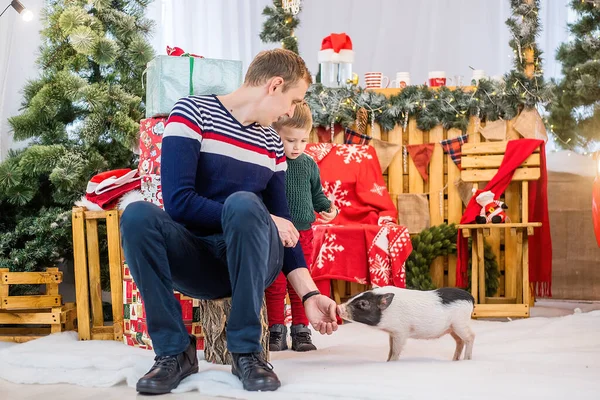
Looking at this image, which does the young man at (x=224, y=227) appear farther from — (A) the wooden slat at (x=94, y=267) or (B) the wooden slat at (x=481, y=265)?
(B) the wooden slat at (x=481, y=265)

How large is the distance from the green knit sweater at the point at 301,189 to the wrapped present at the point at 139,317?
2.12 ft

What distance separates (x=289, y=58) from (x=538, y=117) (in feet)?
9.07

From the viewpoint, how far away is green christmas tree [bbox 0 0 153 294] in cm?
374

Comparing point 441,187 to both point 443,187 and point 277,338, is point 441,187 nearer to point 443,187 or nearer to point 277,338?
point 443,187

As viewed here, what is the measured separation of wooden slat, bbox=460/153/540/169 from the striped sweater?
226 cm

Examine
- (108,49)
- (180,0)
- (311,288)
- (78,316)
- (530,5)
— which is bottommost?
(78,316)

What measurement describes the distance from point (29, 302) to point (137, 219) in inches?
66.1

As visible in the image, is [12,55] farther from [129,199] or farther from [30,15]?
[129,199]

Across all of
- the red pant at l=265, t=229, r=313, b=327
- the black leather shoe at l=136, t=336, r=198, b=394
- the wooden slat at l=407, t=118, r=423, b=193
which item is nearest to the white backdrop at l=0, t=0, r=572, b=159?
the wooden slat at l=407, t=118, r=423, b=193

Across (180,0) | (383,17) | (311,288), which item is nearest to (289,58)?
(311,288)

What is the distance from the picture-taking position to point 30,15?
11.8 feet

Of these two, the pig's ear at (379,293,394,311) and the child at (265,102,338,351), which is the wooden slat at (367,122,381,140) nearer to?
the child at (265,102,338,351)

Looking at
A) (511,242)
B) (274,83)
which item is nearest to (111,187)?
(274,83)

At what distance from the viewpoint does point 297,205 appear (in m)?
3.34
